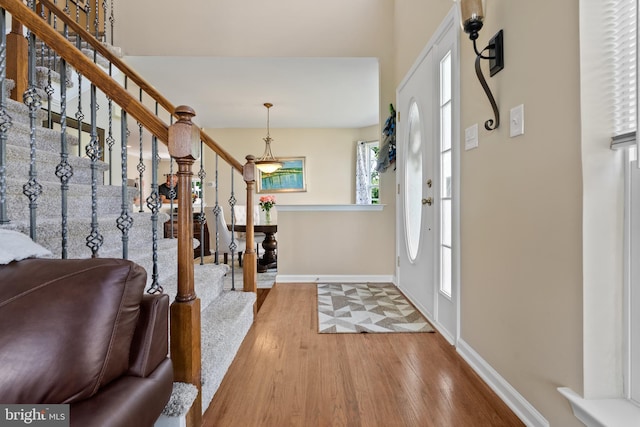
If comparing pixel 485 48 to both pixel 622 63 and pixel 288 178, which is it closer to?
pixel 622 63

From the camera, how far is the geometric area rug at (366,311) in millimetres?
2205

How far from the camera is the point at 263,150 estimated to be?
6.28m

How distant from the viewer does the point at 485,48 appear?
57.3 inches

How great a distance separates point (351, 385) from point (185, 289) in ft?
2.94

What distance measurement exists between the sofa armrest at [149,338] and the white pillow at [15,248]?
30cm

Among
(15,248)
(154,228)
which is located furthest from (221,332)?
Answer: (15,248)

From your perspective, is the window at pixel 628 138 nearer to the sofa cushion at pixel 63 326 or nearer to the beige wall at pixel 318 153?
the sofa cushion at pixel 63 326

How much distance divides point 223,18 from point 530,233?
360 cm

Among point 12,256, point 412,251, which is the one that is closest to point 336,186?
point 412,251

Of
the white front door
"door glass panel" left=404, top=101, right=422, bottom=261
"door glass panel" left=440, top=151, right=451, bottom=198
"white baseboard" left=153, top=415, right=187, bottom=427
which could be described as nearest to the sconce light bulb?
the white front door

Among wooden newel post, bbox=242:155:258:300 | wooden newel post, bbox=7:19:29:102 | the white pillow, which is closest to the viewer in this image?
the white pillow

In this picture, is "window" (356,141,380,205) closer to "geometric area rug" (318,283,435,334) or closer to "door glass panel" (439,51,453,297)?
"geometric area rug" (318,283,435,334)

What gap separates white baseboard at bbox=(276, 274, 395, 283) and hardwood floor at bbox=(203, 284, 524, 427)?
1386 mm

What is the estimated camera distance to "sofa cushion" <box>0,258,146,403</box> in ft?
1.95
